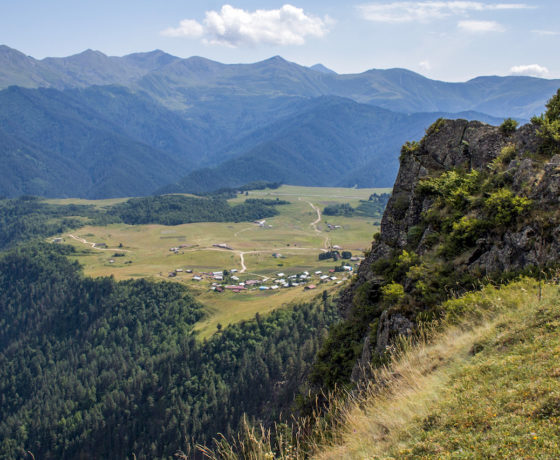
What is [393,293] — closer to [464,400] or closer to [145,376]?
[464,400]

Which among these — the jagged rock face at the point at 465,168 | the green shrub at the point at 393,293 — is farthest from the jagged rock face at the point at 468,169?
the green shrub at the point at 393,293

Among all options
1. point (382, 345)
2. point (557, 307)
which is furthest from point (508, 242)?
point (382, 345)

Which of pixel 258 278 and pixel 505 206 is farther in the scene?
pixel 258 278

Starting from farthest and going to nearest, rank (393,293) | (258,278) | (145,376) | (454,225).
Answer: (258,278)
(145,376)
(454,225)
(393,293)

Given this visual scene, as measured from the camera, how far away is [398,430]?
10016 millimetres

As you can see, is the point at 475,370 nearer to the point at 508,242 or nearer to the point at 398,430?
the point at 398,430

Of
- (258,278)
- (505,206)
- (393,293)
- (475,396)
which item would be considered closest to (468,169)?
(505,206)

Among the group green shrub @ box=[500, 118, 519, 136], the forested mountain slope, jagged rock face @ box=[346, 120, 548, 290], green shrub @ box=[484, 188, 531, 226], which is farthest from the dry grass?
the forested mountain slope

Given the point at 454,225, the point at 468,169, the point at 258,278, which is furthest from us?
the point at 258,278

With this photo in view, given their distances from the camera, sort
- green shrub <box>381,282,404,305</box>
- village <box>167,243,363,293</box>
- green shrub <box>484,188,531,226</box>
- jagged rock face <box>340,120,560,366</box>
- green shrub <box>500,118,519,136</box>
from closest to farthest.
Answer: jagged rock face <box>340,120,560,366</box>, green shrub <box>484,188,531,226</box>, green shrub <box>381,282,404,305</box>, green shrub <box>500,118,519,136</box>, village <box>167,243,363,293</box>

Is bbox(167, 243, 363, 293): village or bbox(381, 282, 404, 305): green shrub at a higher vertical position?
bbox(381, 282, 404, 305): green shrub

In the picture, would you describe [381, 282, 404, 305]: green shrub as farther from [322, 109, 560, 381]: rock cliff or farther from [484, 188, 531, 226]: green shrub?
[484, 188, 531, 226]: green shrub

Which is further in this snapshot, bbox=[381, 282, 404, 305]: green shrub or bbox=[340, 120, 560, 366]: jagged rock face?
bbox=[381, 282, 404, 305]: green shrub

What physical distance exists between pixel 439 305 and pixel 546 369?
6.37m
